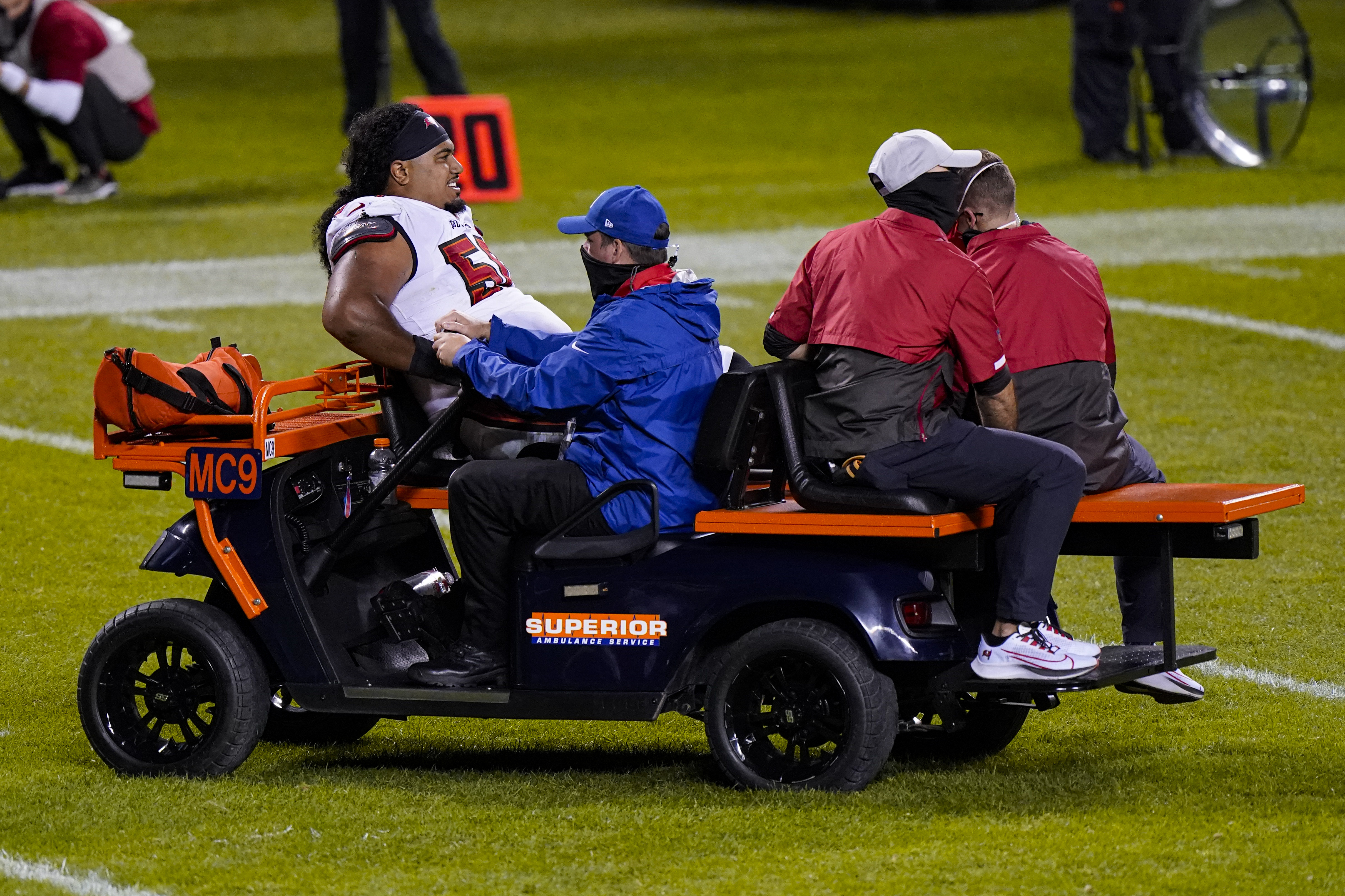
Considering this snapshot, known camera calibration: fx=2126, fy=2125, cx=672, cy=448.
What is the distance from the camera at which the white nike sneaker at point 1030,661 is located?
5109 mm

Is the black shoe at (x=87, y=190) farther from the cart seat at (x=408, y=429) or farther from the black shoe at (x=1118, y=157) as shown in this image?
the cart seat at (x=408, y=429)

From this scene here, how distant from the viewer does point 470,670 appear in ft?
18.1

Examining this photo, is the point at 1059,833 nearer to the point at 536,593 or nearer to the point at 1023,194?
the point at 536,593

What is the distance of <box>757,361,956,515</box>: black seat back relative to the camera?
5.14 metres

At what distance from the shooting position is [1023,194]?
1708 cm

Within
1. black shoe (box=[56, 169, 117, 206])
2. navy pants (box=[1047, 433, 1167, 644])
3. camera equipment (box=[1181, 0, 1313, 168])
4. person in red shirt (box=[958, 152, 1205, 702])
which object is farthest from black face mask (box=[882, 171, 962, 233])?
black shoe (box=[56, 169, 117, 206])

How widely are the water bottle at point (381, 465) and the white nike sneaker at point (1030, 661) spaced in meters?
1.68

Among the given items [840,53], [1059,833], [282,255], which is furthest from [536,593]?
[840,53]

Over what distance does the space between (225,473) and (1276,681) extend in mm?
3199

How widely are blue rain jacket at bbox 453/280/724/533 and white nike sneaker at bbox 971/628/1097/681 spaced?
0.84m

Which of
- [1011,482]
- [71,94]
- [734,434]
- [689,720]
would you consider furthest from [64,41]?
[1011,482]

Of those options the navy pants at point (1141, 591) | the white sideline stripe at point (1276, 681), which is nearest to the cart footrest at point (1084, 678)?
the navy pants at point (1141, 591)

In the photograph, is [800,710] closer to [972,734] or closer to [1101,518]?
[972,734]

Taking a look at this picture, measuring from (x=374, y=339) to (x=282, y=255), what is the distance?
9.95 meters
